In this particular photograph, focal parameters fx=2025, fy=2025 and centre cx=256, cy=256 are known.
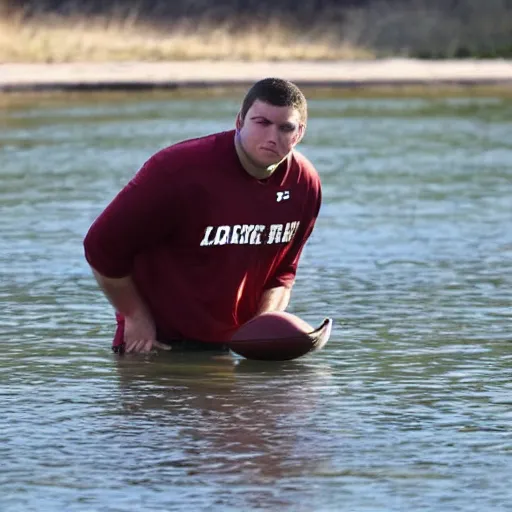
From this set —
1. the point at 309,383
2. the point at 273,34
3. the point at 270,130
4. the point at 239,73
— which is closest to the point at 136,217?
the point at 270,130

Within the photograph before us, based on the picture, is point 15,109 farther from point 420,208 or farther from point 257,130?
point 257,130

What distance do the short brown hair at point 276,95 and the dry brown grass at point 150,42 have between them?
28616 mm

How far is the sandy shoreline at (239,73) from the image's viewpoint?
31703 mm

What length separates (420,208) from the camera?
1521 centimetres

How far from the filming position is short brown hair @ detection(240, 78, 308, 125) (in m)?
8.34

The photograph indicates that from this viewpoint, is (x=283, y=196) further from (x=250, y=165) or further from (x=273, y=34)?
(x=273, y=34)

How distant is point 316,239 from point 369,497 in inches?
278

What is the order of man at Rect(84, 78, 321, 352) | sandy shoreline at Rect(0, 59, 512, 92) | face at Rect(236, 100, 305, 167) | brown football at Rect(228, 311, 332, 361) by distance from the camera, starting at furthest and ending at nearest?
sandy shoreline at Rect(0, 59, 512, 92), brown football at Rect(228, 311, 332, 361), man at Rect(84, 78, 321, 352), face at Rect(236, 100, 305, 167)

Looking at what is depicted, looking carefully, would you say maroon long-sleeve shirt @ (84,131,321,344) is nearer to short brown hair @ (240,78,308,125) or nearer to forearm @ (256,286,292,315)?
forearm @ (256,286,292,315)

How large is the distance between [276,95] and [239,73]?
26.1m

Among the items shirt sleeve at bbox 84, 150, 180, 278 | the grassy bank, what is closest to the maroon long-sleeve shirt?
shirt sleeve at bbox 84, 150, 180, 278

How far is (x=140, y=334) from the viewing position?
29.4 ft

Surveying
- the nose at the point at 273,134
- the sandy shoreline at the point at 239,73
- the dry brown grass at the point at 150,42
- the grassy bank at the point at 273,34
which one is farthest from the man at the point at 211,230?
the grassy bank at the point at 273,34

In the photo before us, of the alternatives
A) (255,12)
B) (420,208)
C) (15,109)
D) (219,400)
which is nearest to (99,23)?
(255,12)
